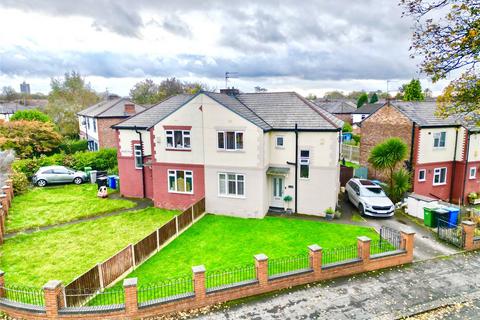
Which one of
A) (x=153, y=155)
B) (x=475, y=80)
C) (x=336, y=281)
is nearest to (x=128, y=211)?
(x=153, y=155)

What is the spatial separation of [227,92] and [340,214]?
38.0 feet

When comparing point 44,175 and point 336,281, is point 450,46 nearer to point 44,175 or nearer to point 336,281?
point 336,281

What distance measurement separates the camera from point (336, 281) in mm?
12375

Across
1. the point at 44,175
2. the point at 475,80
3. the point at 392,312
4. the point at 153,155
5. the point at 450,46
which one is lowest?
the point at 392,312

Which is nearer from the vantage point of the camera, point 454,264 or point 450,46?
point 450,46

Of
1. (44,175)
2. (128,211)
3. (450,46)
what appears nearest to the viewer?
(450,46)

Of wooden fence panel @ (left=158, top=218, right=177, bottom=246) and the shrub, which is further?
the shrub

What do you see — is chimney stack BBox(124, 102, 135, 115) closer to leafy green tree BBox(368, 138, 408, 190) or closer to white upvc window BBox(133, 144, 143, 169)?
white upvc window BBox(133, 144, 143, 169)

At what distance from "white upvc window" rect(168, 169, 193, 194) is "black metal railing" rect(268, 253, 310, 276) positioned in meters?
8.94

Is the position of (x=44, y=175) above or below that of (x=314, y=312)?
above

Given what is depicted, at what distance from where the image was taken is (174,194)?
20875 mm

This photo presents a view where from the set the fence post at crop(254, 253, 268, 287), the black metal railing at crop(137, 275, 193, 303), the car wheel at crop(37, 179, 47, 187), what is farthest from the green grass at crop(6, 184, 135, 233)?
the fence post at crop(254, 253, 268, 287)

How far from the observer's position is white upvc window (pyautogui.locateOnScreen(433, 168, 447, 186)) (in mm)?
23934

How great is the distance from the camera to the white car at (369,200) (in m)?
19.3
